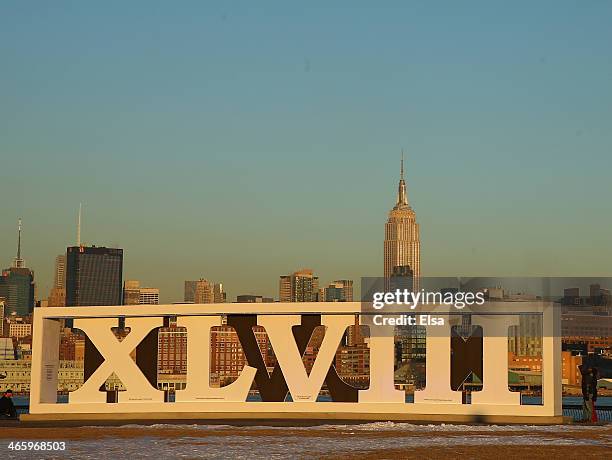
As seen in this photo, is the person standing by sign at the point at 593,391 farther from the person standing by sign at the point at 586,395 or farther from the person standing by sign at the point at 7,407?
the person standing by sign at the point at 7,407

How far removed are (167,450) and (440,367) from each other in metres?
10.9

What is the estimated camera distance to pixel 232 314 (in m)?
32.8

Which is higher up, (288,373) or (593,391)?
(288,373)

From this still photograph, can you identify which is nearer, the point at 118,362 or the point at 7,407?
the point at 118,362

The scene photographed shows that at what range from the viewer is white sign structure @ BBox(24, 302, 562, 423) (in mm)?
31125

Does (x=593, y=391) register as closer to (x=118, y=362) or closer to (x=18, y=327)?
(x=118, y=362)

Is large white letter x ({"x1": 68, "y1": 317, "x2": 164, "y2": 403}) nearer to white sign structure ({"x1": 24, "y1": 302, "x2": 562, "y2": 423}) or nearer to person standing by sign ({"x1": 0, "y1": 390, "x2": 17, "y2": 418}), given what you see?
white sign structure ({"x1": 24, "y1": 302, "x2": 562, "y2": 423})

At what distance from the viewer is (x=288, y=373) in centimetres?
3222

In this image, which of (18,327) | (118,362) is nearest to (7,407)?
(118,362)

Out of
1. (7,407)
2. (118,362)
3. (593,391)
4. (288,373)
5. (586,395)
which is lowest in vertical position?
(7,407)

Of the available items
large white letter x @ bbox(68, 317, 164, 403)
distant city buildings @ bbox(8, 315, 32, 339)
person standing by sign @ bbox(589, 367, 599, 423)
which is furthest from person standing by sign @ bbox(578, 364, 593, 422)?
distant city buildings @ bbox(8, 315, 32, 339)

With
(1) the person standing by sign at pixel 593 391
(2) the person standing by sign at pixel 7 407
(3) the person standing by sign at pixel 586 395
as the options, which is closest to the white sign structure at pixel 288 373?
(2) the person standing by sign at pixel 7 407

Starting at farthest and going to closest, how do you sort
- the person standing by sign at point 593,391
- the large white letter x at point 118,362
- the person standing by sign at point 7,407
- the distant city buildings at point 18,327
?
1. the distant city buildings at point 18,327
2. the person standing by sign at point 7,407
3. the large white letter x at point 118,362
4. the person standing by sign at point 593,391

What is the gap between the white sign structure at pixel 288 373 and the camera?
1225 inches
